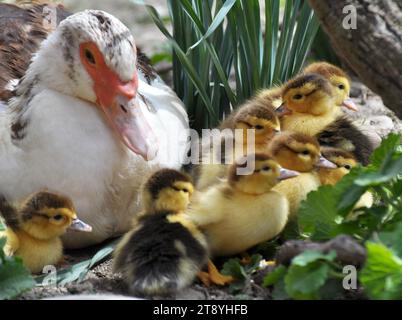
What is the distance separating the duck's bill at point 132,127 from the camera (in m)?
3.78

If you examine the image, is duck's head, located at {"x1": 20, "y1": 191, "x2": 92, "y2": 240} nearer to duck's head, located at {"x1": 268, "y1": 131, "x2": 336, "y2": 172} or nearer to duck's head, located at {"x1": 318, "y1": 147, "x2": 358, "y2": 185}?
duck's head, located at {"x1": 268, "y1": 131, "x2": 336, "y2": 172}

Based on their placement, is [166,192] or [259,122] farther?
[259,122]

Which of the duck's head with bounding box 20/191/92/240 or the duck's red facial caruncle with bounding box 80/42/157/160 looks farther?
the duck's red facial caruncle with bounding box 80/42/157/160

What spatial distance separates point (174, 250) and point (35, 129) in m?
0.86

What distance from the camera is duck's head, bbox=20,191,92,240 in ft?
11.8

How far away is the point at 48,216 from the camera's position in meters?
3.59

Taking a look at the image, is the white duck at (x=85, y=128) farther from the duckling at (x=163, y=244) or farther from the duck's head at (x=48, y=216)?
the duckling at (x=163, y=244)

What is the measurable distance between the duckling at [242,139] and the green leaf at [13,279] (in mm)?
888

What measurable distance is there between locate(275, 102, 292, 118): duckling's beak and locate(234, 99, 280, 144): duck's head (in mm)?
150

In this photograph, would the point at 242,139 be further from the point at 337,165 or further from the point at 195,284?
the point at 195,284

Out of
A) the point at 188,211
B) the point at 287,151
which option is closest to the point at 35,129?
the point at 188,211

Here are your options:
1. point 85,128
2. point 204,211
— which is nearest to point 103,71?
point 85,128

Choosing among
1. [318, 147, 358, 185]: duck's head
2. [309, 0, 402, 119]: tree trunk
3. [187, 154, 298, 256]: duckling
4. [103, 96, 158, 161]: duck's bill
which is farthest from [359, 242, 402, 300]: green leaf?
[103, 96, 158, 161]: duck's bill

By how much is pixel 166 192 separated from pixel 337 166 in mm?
772
